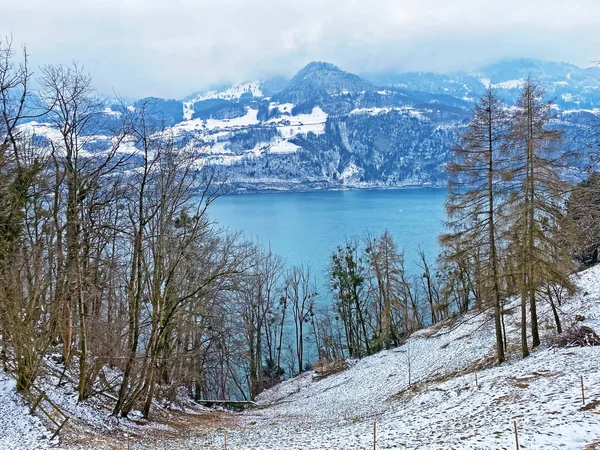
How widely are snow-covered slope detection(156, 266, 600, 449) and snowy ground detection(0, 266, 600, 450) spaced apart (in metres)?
0.04

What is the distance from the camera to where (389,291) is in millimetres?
35469

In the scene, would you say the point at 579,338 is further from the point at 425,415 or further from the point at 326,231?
the point at 326,231

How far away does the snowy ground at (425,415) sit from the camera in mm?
10336

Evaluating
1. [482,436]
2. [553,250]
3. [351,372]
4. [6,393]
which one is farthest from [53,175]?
[351,372]

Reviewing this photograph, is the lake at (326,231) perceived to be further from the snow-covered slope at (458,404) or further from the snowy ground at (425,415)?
the snowy ground at (425,415)

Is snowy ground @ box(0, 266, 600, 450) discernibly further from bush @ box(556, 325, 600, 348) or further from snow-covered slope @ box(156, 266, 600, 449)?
bush @ box(556, 325, 600, 348)

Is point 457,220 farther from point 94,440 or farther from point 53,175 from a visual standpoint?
point 53,175

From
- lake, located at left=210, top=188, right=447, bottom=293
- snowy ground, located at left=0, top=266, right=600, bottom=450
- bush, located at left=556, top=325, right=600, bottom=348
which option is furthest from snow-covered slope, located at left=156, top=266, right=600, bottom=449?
lake, located at left=210, top=188, right=447, bottom=293

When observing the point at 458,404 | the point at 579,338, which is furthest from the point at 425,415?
the point at 579,338

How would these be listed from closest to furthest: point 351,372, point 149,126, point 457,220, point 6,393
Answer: point 6,393 → point 149,126 → point 457,220 → point 351,372

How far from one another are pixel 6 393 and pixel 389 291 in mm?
27047

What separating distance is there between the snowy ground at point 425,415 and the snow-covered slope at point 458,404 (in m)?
0.04

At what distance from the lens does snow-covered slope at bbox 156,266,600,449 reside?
10188 mm

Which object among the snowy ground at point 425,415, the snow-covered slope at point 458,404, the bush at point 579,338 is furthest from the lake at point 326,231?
the bush at point 579,338
